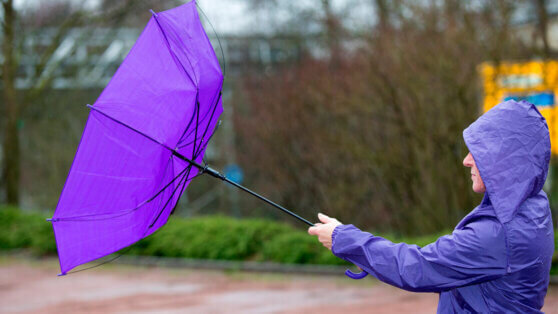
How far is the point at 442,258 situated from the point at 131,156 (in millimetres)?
1637

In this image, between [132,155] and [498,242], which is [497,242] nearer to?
[498,242]

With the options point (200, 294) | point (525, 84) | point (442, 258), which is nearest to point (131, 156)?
point (442, 258)

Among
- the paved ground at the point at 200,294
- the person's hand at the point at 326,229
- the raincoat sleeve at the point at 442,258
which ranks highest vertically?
the person's hand at the point at 326,229

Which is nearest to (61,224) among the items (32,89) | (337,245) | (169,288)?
(337,245)

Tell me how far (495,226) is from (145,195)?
173 centimetres

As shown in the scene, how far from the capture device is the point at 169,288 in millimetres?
11992

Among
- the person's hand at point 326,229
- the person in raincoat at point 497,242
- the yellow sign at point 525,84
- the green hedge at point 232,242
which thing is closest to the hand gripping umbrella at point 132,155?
the person's hand at point 326,229

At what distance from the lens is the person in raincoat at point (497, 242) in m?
2.79

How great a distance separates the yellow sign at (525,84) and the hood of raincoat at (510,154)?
7949mm

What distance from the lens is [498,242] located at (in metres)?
2.80

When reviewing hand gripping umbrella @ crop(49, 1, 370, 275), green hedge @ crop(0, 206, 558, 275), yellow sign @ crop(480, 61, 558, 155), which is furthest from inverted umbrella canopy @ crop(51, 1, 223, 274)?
green hedge @ crop(0, 206, 558, 275)

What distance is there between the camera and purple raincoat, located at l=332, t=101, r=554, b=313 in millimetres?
2787

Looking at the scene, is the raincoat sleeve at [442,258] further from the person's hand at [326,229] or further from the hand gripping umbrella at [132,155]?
the hand gripping umbrella at [132,155]

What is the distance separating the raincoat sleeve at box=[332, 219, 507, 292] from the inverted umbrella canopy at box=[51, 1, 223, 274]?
3.84 feet
